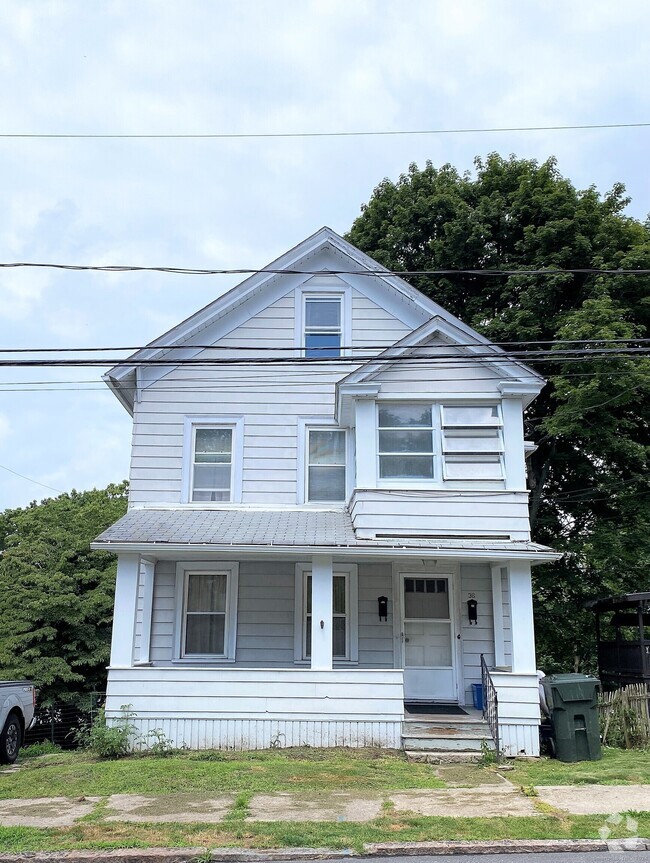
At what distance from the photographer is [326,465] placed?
607 inches

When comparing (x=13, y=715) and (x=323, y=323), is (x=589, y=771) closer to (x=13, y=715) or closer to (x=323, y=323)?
(x=13, y=715)

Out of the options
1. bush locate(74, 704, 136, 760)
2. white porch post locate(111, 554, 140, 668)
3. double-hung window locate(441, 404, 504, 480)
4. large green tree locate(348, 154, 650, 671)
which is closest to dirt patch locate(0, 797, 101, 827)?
bush locate(74, 704, 136, 760)

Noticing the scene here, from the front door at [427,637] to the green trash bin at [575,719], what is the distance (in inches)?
104

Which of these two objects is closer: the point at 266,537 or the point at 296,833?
the point at 296,833

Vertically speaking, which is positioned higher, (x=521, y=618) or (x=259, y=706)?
(x=521, y=618)

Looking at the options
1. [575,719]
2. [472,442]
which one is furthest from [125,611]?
[575,719]

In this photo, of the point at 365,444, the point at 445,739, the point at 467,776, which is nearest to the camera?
the point at 467,776

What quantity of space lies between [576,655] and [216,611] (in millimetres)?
10025

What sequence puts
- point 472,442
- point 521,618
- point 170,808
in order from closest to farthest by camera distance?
point 170,808
point 521,618
point 472,442

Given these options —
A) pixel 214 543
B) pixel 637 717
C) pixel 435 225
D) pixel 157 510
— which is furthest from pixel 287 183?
pixel 435 225

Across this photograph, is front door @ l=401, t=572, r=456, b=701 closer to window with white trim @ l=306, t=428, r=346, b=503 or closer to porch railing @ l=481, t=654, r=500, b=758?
porch railing @ l=481, t=654, r=500, b=758

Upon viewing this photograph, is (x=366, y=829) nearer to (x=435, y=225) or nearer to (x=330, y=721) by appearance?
(x=330, y=721)

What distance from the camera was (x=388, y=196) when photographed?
2527 cm

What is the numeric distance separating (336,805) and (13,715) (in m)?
6.63
